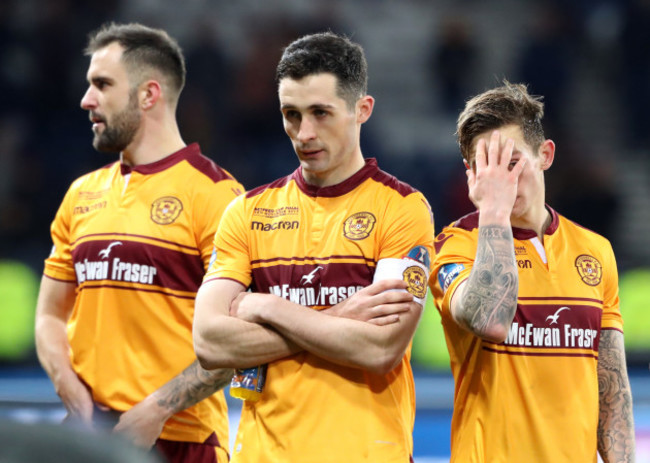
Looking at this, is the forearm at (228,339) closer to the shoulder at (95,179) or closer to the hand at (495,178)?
the hand at (495,178)

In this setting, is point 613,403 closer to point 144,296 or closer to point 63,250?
point 144,296

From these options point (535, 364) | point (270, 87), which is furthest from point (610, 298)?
point (270, 87)

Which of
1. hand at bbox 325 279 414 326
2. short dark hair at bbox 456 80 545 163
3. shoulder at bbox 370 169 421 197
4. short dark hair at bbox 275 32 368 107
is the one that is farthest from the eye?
hand at bbox 325 279 414 326

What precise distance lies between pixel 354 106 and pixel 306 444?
47.4 inches

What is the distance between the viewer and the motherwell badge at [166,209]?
408 centimetres

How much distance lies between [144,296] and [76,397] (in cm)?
51

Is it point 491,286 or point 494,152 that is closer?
point 491,286

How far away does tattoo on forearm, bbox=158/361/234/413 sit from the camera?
3867mm

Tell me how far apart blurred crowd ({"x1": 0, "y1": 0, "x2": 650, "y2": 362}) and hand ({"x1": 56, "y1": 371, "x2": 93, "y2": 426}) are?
4.31 m

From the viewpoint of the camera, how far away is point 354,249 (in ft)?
10.8

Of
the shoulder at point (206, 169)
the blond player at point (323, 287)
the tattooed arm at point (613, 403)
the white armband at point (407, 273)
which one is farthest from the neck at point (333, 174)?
the tattooed arm at point (613, 403)

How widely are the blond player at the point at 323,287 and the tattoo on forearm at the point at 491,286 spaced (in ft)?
0.79

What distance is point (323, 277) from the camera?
3273mm

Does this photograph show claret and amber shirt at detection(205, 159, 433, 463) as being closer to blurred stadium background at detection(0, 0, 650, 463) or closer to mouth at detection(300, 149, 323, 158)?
mouth at detection(300, 149, 323, 158)
